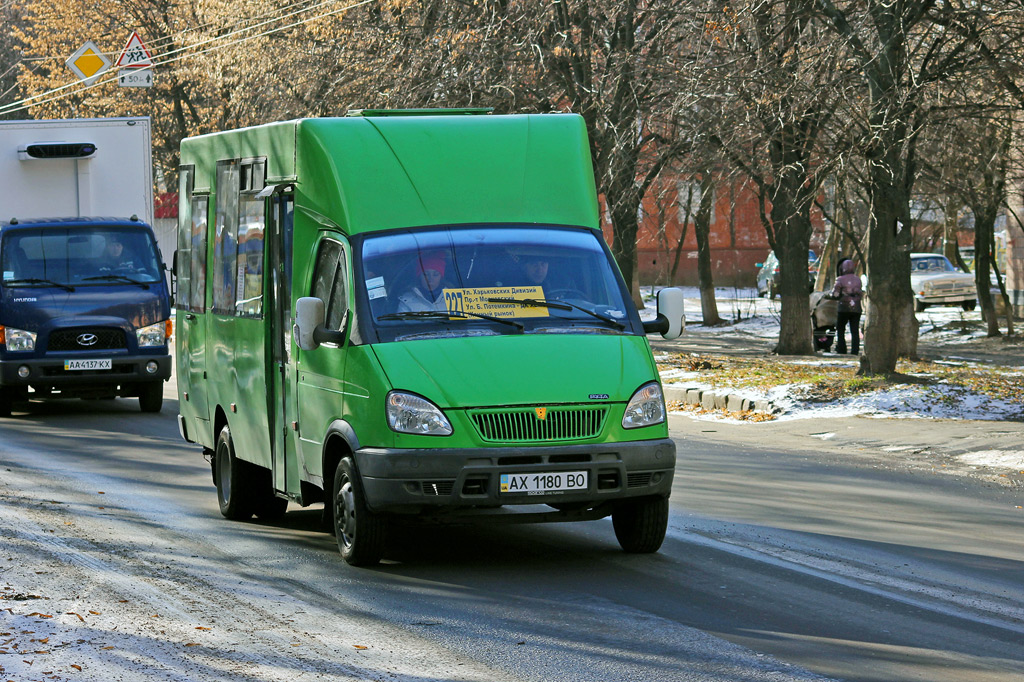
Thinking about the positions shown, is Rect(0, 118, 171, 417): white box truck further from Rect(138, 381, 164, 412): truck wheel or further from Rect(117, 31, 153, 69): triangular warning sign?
Rect(117, 31, 153, 69): triangular warning sign

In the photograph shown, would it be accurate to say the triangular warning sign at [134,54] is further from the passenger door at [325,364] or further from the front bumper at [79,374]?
the passenger door at [325,364]

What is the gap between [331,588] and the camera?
725 centimetres

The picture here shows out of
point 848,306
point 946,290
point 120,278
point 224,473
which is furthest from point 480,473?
point 946,290

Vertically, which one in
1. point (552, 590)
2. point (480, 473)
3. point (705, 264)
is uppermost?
point (705, 264)

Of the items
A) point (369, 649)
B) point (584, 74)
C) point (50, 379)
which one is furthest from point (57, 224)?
point (369, 649)

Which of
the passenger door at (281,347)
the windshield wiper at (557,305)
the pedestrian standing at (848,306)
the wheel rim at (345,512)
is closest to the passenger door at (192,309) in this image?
the passenger door at (281,347)

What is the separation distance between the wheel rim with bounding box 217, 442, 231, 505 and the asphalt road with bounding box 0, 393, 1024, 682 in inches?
8.8

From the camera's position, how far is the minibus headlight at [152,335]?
1648 cm

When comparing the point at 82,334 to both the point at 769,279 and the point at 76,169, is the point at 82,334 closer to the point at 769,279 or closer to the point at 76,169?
the point at 76,169

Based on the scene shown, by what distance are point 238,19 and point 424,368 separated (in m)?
24.0

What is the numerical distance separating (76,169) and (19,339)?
3.38 meters

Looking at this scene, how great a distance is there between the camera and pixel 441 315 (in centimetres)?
774

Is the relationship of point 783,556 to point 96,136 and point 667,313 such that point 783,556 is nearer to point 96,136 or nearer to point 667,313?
point 667,313

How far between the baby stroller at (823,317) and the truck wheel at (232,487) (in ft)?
58.0
